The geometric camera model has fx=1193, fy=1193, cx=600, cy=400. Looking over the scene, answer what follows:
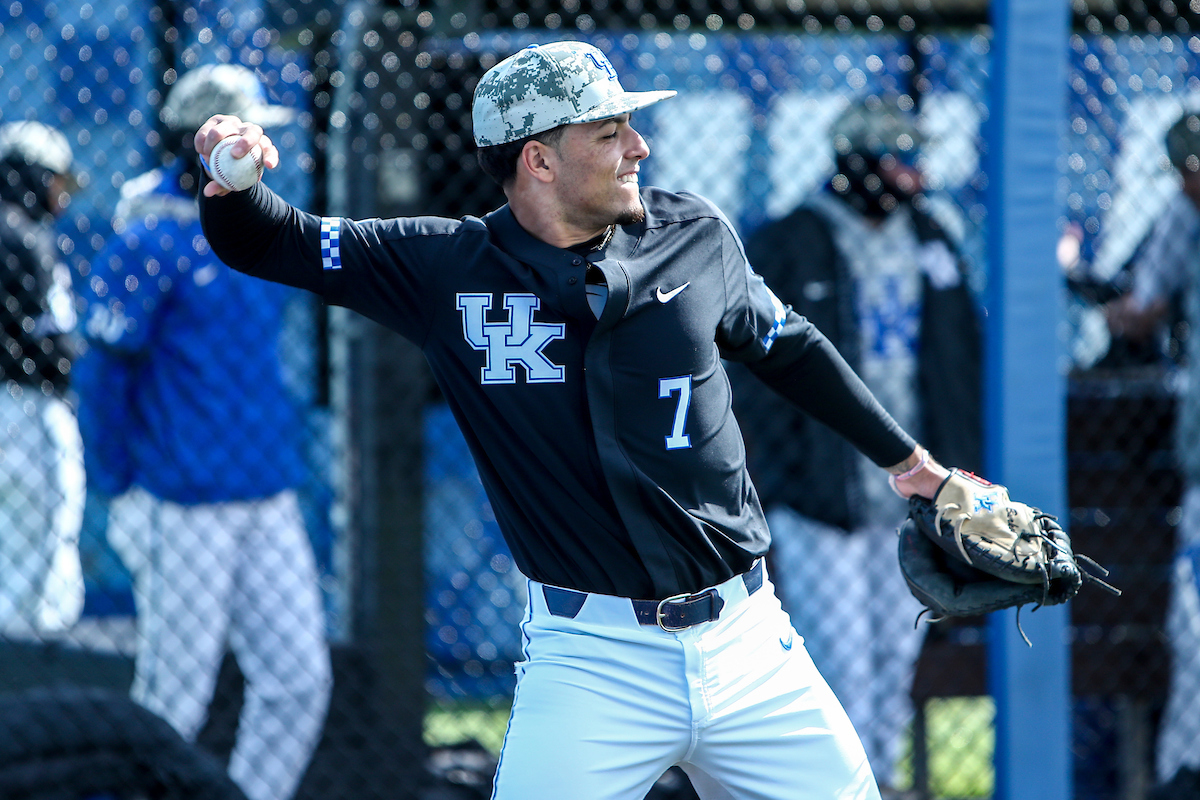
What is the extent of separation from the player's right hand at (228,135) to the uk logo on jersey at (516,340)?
41 cm

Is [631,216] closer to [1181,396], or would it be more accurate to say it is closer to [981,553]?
[981,553]

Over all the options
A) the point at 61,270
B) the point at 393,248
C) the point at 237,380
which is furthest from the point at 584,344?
the point at 61,270

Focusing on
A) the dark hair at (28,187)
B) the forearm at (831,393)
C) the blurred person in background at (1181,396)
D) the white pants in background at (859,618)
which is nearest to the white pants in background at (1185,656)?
the blurred person in background at (1181,396)

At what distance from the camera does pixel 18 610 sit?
3.76 m

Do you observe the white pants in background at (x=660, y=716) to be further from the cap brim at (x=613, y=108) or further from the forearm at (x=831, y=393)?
the cap brim at (x=613, y=108)

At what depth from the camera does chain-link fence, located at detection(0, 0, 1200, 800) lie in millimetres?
3350

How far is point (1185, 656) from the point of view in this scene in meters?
3.54

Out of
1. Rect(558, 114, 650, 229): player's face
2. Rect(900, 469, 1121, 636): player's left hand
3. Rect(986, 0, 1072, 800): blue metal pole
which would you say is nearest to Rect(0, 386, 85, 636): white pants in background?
Rect(558, 114, 650, 229): player's face

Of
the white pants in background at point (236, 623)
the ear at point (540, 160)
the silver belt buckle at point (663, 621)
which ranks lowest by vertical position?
the white pants in background at point (236, 623)

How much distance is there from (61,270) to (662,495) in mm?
2724

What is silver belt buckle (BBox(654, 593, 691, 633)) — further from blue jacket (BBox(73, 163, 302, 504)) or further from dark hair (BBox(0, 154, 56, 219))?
dark hair (BBox(0, 154, 56, 219))

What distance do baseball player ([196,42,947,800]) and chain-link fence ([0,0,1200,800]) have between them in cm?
144

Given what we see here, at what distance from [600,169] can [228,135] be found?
597mm

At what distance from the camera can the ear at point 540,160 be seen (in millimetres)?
2016
